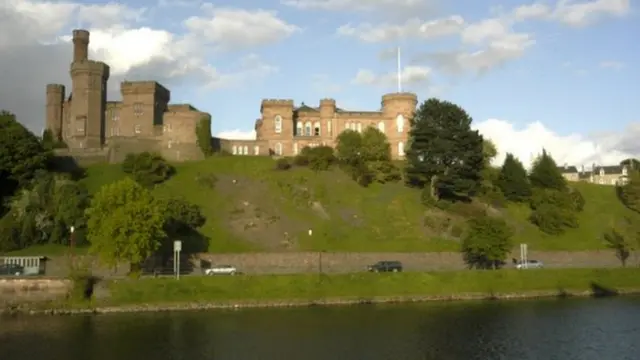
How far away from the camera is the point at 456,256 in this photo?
6512 centimetres

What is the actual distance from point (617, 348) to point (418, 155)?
173ft

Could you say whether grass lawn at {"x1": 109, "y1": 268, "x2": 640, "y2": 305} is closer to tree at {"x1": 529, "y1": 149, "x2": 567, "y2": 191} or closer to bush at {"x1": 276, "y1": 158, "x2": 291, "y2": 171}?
tree at {"x1": 529, "y1": 149, "x2": 567, "y2": 191}

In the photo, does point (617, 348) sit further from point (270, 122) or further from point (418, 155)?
point (270, 122)

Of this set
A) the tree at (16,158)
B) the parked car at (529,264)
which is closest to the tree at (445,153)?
the parked car at (529,264)

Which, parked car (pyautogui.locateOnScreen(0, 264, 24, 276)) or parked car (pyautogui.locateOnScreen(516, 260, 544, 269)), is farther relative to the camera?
parked car (pyautogui.locateOnScreen(516, 260, 544, 269))

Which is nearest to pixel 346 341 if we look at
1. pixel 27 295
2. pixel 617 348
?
pixel 617 348

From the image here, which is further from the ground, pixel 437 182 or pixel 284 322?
pixel 437 182

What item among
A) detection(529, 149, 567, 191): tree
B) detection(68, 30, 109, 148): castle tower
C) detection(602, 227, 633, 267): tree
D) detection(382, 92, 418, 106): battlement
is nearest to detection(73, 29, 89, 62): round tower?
detection(68, 30, 109, 148): castle tower

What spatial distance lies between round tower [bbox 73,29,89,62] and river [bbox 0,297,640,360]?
6595 cm

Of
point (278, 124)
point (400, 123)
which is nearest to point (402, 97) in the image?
point (400, 123)

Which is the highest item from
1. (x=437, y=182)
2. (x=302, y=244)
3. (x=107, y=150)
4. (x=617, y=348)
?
(x=107, y=150)

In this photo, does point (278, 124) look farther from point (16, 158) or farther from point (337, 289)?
point (337, 289)

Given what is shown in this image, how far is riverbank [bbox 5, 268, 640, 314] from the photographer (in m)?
48.6

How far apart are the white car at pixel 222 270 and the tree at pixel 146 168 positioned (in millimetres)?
23277
